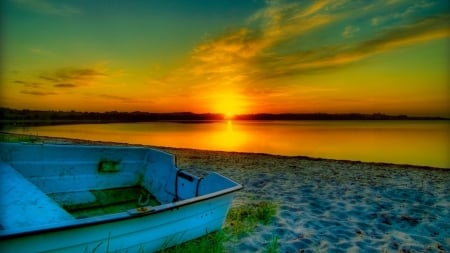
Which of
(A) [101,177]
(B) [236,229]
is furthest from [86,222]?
(A) [101,177]

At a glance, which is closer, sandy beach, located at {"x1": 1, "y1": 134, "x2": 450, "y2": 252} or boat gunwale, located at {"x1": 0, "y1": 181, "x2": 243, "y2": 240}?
boat gunwale, located at {"x1": 0, "y1": 181, "x2": 243, "y2": 240}

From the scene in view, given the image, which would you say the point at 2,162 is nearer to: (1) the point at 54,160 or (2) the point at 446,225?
(1) the point at 54,160

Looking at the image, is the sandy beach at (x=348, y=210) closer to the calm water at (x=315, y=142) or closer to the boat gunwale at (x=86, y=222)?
the boat gunwale at (x=86, y=222)

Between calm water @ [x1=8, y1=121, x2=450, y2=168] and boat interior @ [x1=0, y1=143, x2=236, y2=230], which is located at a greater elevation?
boat interior @ [x1=0, y1=143, x2=236, y2=230]

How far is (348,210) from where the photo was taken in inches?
249

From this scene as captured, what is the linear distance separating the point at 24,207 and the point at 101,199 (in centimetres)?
234

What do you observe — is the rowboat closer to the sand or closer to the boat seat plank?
the boat seat plank

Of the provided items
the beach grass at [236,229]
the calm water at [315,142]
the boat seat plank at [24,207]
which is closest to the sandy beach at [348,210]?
the beach grass at [236,229]

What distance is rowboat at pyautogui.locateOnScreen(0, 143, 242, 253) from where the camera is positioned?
274cm

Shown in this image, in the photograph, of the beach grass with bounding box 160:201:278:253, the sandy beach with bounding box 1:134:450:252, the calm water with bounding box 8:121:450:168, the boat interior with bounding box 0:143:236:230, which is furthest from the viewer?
the calm water with bounding box 8:121:450:168

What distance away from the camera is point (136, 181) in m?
6.19

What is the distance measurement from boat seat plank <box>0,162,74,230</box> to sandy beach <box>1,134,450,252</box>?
7.87 feet

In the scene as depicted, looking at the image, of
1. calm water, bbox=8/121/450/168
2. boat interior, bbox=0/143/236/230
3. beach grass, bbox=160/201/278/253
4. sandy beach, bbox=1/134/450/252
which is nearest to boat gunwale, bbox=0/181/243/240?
beach grass, bbox=160/201/278/253

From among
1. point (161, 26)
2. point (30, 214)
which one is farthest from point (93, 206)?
point (161, 26)
